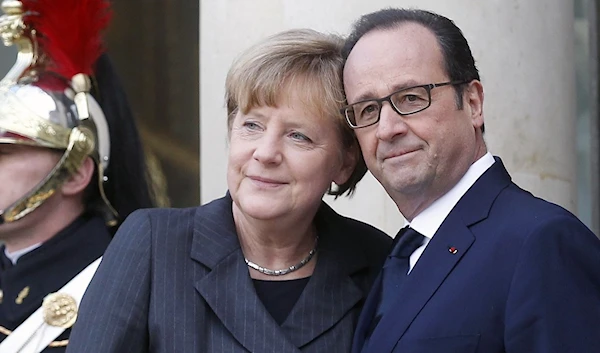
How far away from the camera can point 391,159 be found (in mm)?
2713

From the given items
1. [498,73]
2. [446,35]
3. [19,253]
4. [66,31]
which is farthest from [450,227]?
[66,31]

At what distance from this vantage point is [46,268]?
3777mm

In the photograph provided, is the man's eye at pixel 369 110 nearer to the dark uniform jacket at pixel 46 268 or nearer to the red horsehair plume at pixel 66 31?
the dark uniform jacket at pixel 46 268

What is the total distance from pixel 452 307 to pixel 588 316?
30 centimetres

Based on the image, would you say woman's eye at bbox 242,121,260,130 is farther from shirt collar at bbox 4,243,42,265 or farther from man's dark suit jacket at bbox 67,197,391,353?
shirt collar at bbox 4,243,42,265

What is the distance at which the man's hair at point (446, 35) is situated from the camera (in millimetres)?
2779

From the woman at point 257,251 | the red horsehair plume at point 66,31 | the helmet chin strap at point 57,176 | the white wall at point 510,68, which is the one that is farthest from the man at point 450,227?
the red horsehair plume at point 66,31

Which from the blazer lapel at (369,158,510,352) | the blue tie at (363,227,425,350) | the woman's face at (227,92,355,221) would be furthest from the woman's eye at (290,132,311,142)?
the blazer lapel at (369,158,510,352)

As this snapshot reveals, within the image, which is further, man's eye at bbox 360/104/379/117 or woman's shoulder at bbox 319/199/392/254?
woman's shoulder at bbox 319/199/392/254

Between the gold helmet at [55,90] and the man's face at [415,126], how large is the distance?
1.36 metres

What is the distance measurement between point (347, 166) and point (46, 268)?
120 cm

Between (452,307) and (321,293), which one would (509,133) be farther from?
(452,307)

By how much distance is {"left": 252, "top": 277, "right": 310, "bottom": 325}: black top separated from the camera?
2.99 metres

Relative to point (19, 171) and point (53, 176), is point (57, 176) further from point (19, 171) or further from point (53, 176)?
point (19, 171)
